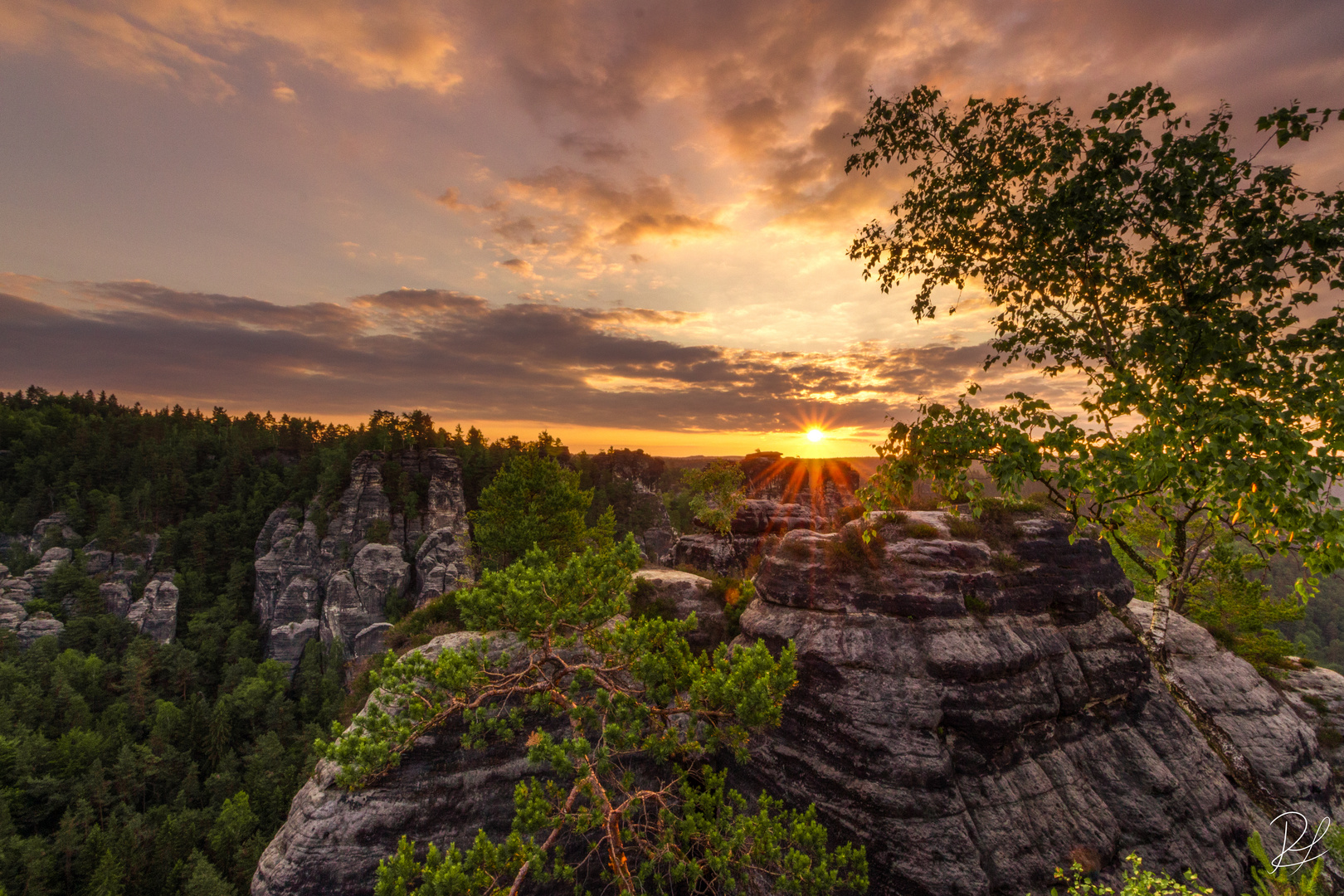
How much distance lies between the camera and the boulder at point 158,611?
74375 mm

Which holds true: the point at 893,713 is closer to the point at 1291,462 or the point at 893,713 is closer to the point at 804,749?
the point at 804,749

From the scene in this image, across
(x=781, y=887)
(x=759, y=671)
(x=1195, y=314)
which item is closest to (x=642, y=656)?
(x=759, y=671)

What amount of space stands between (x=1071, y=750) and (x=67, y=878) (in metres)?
79.3

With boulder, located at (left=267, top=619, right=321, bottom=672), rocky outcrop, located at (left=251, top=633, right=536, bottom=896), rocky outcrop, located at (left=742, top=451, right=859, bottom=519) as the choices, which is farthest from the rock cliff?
boulder, located at (left=267, top=619, right=321, bottom=672)

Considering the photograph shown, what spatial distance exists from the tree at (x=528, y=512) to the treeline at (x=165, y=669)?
11961 millimetres

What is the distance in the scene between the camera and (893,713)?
14.7 metres

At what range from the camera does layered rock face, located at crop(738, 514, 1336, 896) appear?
45.6 feet

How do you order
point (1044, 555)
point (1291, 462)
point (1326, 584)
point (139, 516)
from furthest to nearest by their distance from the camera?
1. point (1326, 584)
2. point (139, 516)
3. point (1044, 555)
4. point (1291, 462)

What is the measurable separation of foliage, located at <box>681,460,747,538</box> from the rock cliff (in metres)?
21.8

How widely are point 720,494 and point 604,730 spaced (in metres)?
33.3

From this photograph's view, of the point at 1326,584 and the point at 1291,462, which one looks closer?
the point at 1291,462

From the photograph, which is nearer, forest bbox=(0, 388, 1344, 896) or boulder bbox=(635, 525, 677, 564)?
forest bbox=(0, 388, 1344, 896)
